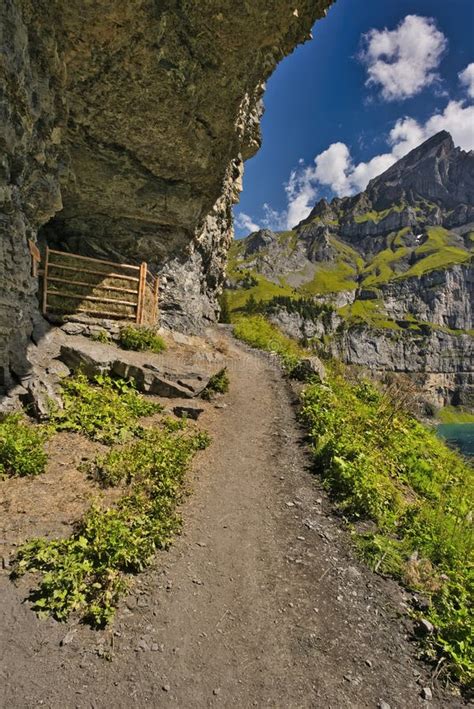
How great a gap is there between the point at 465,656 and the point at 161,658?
4281mm

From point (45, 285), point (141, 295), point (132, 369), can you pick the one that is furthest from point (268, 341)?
point (45, 285)

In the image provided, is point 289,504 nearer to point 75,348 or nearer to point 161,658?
point 161,658

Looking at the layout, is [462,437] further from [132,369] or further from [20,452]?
[20,452]

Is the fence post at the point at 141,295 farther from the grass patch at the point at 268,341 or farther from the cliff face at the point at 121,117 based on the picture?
the grass patch at the point at 268,341

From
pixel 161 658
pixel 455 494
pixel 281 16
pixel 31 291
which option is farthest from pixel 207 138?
pixel 161 658

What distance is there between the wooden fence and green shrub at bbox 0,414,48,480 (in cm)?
790

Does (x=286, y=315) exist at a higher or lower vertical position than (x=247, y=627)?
higher

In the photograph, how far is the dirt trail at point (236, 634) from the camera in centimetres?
464

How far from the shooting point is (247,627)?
224 inches

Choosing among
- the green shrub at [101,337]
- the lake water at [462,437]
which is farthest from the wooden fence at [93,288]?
the lake water at [462,437]

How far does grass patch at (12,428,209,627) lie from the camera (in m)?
5.49

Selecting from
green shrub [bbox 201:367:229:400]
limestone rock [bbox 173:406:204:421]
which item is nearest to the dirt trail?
limestone rock [bbox 173:406:204:421]

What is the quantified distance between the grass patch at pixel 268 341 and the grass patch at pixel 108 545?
13.1 m

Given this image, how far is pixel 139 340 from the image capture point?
16.8 metres
